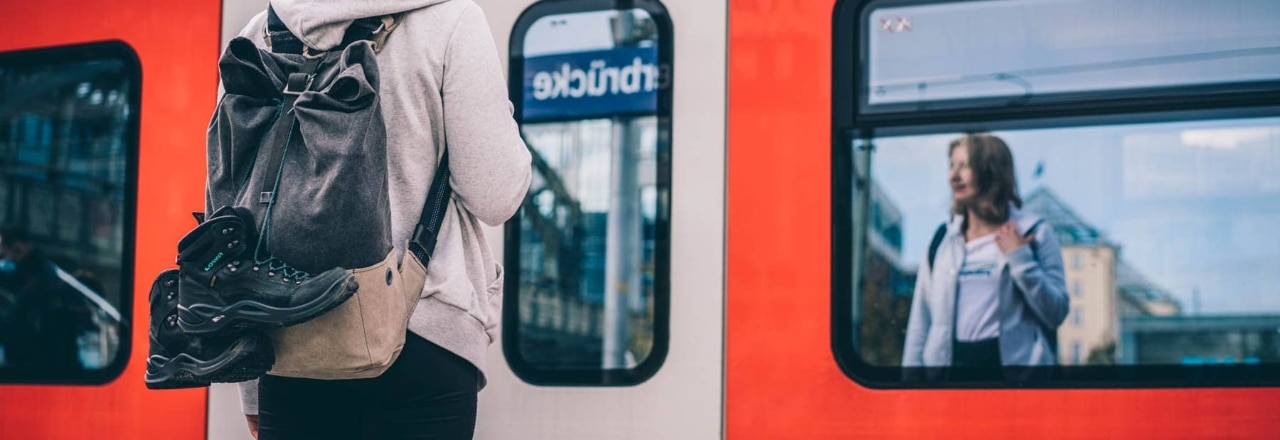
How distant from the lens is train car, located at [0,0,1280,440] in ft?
8.93

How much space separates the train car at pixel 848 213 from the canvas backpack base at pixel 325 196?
1.33m

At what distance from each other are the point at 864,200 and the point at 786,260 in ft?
0.81

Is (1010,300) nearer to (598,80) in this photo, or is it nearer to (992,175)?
(992,175)

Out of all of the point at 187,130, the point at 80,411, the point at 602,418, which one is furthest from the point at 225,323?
the point at 80,411

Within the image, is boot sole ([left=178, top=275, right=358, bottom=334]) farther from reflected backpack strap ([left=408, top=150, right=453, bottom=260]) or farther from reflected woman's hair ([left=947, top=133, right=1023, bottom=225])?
reflected woman's hair ([left=947, top=133, right=1023, bottom=225])

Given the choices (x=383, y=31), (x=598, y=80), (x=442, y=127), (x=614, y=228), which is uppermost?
(x=598, y=80)

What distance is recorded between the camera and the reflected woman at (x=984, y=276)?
2.82 m

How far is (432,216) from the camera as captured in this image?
1884 mm

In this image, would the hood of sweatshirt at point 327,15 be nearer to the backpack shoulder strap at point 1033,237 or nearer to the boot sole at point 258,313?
the boot sole at point 258,313

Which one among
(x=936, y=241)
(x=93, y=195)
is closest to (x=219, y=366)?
(x=936, y=241)

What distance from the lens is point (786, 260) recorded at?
9.65ft

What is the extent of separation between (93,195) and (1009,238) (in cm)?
278

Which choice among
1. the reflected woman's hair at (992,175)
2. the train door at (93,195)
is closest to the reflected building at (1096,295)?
the reflected woman's hair at (992,175)

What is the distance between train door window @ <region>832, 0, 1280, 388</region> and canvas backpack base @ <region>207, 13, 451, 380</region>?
1485 millimetres
